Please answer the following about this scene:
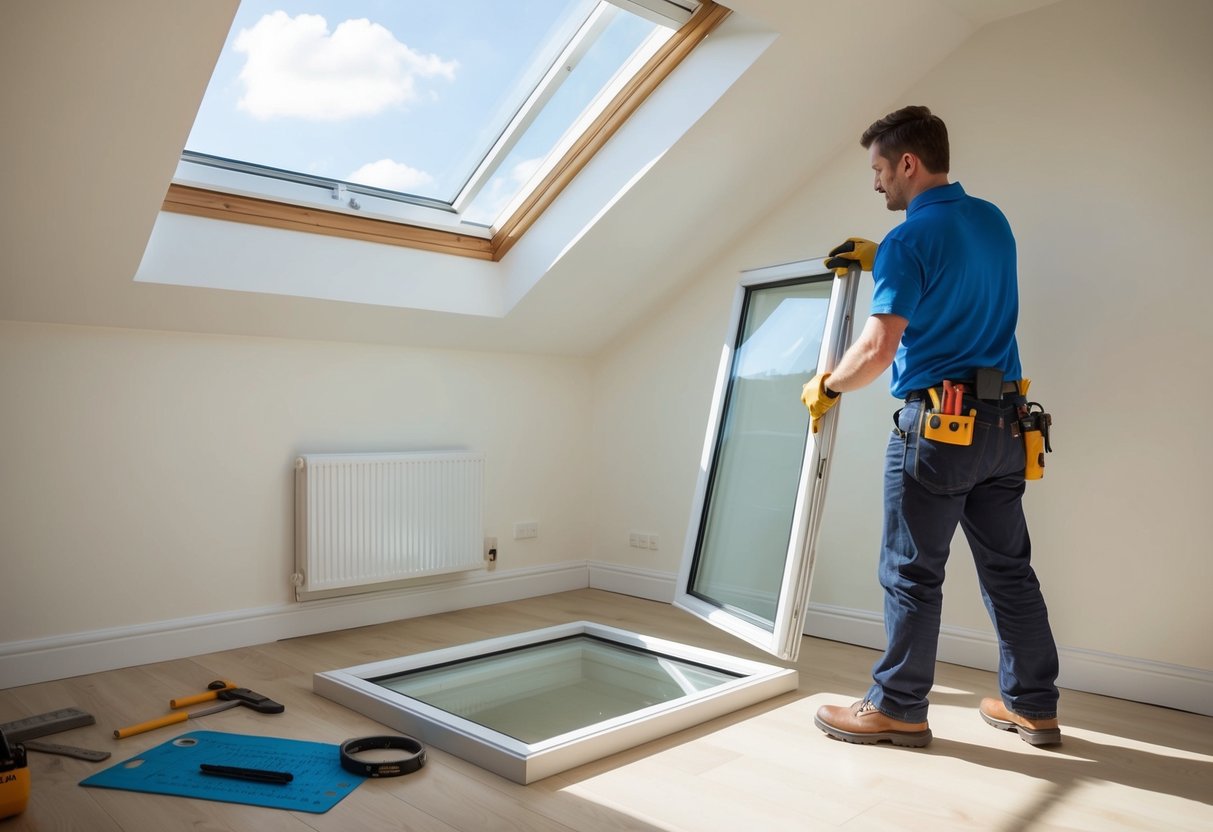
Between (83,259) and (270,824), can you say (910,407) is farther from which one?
(83,259)

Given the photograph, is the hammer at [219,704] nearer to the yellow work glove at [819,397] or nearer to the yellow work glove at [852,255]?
the yellow work glove at [819,397]

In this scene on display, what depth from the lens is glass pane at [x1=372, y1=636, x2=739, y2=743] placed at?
2.70m

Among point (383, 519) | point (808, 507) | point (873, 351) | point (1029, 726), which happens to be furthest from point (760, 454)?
point (383, 519)

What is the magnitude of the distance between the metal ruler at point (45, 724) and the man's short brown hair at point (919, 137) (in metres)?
2.79

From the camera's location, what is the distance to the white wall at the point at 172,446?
3062 mm

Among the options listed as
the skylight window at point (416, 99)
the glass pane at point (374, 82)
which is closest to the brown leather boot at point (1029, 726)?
the skylight window at point (416, 99)

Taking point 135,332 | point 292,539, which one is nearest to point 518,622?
point 292,539

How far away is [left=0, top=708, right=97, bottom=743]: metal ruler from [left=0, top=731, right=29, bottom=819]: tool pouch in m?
0.50

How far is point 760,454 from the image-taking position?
3.43 meters

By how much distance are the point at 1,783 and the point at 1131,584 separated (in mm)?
3222

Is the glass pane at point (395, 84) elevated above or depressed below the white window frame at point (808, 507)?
above

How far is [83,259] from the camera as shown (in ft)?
9.39

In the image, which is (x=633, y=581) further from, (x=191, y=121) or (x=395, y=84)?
(x=191, y=121)

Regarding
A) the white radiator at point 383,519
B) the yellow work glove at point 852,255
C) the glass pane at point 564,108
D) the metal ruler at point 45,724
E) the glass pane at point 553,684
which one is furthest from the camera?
the white radiator at point 383,519
